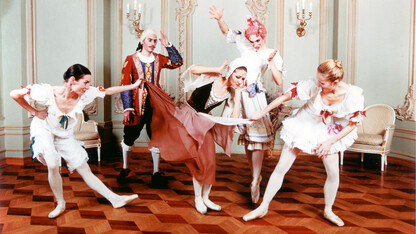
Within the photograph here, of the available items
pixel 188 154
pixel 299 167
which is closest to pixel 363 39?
pixel 299 167

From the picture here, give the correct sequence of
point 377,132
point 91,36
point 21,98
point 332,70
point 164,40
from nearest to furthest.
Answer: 1. point 332,70
2. point 21,98
3. point 164,40
4. point 377,132
5. point 91,36

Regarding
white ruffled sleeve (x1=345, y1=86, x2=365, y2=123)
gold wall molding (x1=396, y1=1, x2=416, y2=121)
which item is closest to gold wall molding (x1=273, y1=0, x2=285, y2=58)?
gold wall molding (x1=396, y1=1, x2=416, y2=121)

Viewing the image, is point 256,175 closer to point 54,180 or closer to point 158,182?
Answer: point 158,182

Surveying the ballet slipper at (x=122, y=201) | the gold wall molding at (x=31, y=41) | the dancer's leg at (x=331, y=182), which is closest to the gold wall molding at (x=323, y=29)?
the dancer's leg at (x=331, y=182)

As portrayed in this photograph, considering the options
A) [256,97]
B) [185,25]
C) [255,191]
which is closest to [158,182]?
[255,191]

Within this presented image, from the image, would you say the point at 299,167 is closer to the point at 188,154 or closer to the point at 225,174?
the point at 225,174

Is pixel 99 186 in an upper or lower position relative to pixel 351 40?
lower

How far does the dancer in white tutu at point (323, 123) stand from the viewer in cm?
230

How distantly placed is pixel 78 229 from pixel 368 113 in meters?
4.21

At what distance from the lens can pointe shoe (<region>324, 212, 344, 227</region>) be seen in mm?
2434

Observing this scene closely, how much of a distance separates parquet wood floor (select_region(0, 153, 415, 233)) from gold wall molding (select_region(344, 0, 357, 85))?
1.60m

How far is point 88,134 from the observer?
15.0 feet

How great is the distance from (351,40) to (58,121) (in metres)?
4.38

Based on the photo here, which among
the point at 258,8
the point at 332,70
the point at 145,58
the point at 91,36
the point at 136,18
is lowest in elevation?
the point at 332,70
